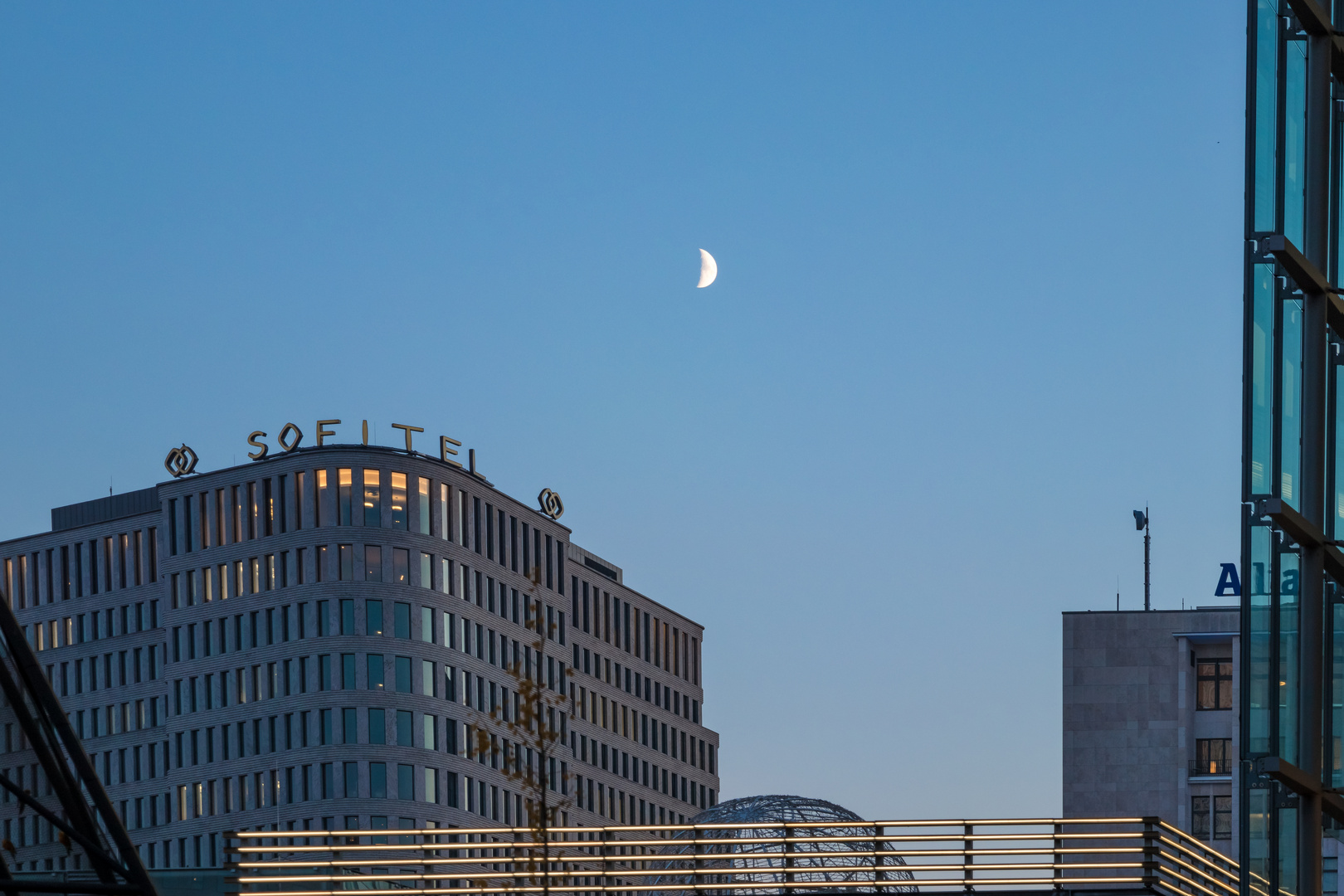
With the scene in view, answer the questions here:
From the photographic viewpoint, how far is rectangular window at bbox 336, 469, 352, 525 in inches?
5162


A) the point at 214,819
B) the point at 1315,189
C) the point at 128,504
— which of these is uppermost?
the point at 128,504

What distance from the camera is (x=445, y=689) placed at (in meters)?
133

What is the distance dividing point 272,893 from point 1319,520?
22713 mm

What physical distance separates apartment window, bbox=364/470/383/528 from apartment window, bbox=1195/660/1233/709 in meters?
50.5

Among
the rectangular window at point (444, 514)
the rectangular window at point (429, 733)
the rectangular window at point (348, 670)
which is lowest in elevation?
the rectangular window at point (429, 733)

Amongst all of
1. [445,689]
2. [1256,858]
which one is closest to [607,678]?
[445,689]

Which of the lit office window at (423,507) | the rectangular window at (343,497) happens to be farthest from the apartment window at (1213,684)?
the rectangular window at (343,497)

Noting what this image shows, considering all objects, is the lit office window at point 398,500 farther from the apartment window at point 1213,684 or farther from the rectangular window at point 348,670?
the apartment window at point 1213,684

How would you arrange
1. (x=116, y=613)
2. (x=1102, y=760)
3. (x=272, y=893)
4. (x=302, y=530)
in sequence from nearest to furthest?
(x=272, y=893), (x=1102, y=760), (x=302, y=530), (x=116, y=613)

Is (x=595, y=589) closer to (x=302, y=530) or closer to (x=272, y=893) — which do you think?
(x=302, y=530)

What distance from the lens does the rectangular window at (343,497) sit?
131m

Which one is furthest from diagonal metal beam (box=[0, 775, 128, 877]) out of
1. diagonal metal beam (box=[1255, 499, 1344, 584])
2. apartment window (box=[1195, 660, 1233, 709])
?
apartment window (box=[1195, 660, 1233, 709])

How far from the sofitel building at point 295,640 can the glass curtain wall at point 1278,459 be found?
113 m

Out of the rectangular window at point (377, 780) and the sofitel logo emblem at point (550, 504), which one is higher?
the sofitel logo emblem at point (550, 504)
